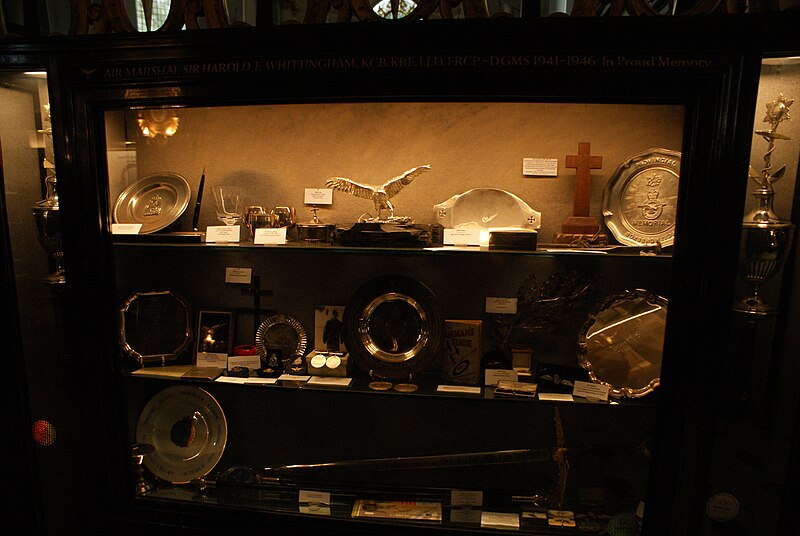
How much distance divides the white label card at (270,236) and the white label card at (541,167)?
32.2 inches

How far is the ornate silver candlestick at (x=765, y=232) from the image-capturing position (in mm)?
1201

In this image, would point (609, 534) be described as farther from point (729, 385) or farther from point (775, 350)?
point (775, 350)

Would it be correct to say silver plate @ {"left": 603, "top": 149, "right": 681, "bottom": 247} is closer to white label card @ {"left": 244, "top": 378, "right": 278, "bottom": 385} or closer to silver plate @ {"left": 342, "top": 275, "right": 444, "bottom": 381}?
silver plate @ {"left": 342, "top": 275, "right": 444, "bottom": 381}

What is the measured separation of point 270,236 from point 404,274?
457mm

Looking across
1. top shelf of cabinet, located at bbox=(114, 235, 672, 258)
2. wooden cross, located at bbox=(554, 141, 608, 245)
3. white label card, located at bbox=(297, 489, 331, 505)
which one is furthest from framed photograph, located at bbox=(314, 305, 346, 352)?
wooden cross, located at bbox=(554, 141, 608, 245)

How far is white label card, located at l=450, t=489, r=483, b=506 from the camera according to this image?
163 cm

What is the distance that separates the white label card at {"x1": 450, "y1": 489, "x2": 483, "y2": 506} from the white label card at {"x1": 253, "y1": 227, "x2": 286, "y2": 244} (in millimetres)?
1007

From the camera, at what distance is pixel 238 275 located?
1780mm

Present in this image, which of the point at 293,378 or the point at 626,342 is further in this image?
the point at 293,378

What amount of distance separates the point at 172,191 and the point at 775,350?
1.88 m

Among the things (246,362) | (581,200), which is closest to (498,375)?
(581,200)

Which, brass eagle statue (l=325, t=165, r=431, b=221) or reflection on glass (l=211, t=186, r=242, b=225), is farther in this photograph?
reflection on glass (l=211, t=186, r=242, b=225)

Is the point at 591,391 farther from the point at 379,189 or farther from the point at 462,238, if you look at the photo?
the point at 379,189

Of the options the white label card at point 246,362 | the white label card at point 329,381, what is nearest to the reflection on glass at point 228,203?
the white label card at point 246,362
